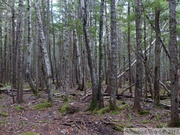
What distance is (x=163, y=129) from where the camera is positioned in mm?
6258

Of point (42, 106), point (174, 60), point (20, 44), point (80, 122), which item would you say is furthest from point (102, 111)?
point (20, 44)

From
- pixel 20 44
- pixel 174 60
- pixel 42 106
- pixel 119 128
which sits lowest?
pixel 119 128

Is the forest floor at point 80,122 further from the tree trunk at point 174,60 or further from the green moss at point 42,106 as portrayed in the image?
the tree trunk at point 174,60

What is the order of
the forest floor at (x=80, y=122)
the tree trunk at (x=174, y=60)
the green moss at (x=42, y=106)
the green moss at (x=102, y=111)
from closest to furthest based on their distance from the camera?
the tree trunk at (x=174, y=60)
the forest floor at (x=80, y=122)
the green moss at (x=102, y=111)
the green moss at (x=42, y=106)

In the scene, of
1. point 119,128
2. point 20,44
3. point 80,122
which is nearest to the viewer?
point 119,128

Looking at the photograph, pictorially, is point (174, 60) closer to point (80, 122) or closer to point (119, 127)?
point (119, 127)

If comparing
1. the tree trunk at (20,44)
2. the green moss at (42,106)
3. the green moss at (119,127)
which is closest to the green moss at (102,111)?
Answer: the green moss at (119,127)

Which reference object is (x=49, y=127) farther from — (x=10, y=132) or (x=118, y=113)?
(x=118, y=113)

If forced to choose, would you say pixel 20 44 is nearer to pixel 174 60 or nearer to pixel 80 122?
pixel 80 122

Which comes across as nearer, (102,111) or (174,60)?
(174,60)

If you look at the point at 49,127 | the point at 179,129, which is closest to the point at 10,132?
the point at 49,127

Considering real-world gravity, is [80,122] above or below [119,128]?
above

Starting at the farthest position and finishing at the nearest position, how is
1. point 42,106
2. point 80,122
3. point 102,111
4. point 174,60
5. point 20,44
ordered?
point 20,44
point 42,106
point 102,111
point 80,122
point 174,60

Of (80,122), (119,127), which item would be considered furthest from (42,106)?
(119,127)
